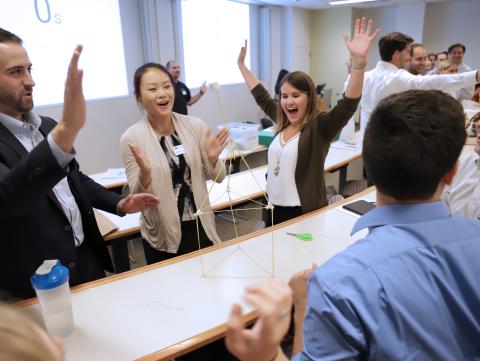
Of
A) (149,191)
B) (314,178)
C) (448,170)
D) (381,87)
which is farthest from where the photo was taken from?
(381,87)

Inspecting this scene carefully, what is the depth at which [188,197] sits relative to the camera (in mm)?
1857

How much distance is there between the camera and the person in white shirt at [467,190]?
1754mm

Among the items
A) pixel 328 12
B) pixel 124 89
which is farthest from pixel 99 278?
pixel 328 12

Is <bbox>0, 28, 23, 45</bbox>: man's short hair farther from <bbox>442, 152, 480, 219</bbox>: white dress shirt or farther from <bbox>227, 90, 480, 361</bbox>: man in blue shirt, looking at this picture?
<bbox>442, 152, 480, 219</bbox>: white dress shirt

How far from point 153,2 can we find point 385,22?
6376 mm

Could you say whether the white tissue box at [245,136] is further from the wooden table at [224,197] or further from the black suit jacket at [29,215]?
the black suit jacket at [29,215]

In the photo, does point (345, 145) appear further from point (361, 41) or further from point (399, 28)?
point (399, 28)

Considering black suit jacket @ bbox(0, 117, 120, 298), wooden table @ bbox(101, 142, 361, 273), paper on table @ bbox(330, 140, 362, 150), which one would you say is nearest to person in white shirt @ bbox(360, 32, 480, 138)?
wooden table @ bbox(101, 142, 361, 273)

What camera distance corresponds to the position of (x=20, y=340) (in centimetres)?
43

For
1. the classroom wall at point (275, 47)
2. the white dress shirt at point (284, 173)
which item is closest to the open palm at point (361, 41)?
the white dress shirt at point (284, 173)

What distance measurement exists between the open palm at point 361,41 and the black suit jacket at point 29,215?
58.8 inches

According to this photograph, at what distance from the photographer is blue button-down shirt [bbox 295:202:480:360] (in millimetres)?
682

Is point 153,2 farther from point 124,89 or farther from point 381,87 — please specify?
point 381,87

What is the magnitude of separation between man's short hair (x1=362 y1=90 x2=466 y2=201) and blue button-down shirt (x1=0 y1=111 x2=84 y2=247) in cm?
114
